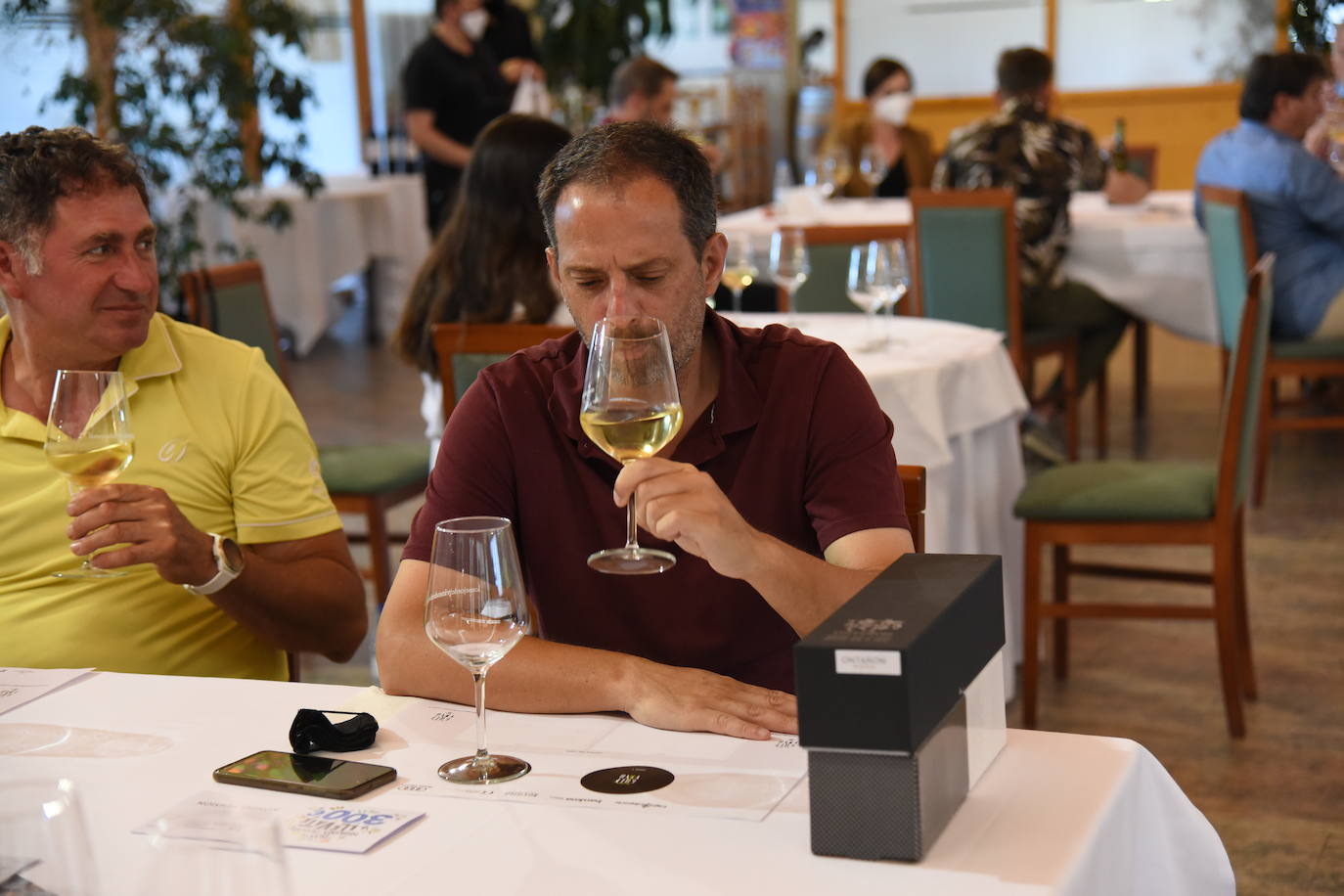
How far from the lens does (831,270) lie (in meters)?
4.48

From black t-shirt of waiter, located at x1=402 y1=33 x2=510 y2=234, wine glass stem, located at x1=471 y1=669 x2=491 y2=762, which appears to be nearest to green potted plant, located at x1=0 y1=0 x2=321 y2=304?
black t-shirt of waiter, located at x1=402 y1=33 x2=510 y2=234

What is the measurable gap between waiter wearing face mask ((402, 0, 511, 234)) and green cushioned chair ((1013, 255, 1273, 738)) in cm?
405

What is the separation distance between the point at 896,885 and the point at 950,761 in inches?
5.3

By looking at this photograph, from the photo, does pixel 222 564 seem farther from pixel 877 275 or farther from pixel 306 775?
pixel 877 275

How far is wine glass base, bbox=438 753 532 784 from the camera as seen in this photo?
4.42 ft

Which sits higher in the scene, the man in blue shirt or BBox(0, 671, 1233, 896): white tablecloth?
the man in blue shirt

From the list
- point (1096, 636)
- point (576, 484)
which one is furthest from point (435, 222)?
point (576, 484)

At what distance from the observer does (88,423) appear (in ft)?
6.09

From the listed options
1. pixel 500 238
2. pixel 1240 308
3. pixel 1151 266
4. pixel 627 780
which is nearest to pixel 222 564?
pixel 627 780

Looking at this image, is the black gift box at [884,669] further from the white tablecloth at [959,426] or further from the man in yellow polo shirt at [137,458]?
the white tablecloth at [959,426]

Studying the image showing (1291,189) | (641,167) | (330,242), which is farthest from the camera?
(330,242)

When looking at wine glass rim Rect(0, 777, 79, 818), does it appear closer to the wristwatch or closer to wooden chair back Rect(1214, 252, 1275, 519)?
the wristwatch

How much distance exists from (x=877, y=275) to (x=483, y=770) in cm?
236

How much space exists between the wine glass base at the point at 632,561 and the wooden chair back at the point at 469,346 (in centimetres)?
120
